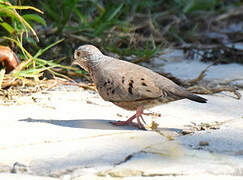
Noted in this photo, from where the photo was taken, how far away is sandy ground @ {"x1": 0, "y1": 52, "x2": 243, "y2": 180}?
2283mm

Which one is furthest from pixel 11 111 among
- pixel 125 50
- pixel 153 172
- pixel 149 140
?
pixel 125 50

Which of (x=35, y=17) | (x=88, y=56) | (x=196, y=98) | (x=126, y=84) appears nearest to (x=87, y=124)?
(x=126, y=84)

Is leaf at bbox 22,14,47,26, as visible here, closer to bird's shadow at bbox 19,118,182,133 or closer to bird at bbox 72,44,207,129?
bird at bbox 72,44,207,129

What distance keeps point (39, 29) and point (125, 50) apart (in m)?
1.01

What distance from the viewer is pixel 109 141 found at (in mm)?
2779

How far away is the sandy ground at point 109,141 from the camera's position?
228 cm

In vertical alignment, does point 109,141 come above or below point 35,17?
below

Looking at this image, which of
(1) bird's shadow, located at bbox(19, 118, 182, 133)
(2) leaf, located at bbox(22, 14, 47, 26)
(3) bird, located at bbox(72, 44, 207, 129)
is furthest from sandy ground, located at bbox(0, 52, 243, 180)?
(2) leaf, located at bbox(22, 14, 47, 26)

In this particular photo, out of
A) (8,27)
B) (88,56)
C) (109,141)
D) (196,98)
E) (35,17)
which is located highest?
(35,17)

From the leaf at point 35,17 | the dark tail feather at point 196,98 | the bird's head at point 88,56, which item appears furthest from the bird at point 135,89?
the leaf at point 35,17

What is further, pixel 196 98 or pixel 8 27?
pixel 8 27

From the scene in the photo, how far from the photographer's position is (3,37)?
14.3ft

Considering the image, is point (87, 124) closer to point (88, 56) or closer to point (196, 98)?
point (88, 56)

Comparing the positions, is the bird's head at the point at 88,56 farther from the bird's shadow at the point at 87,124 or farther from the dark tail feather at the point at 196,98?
the dark tail feather at the point at 196,98
